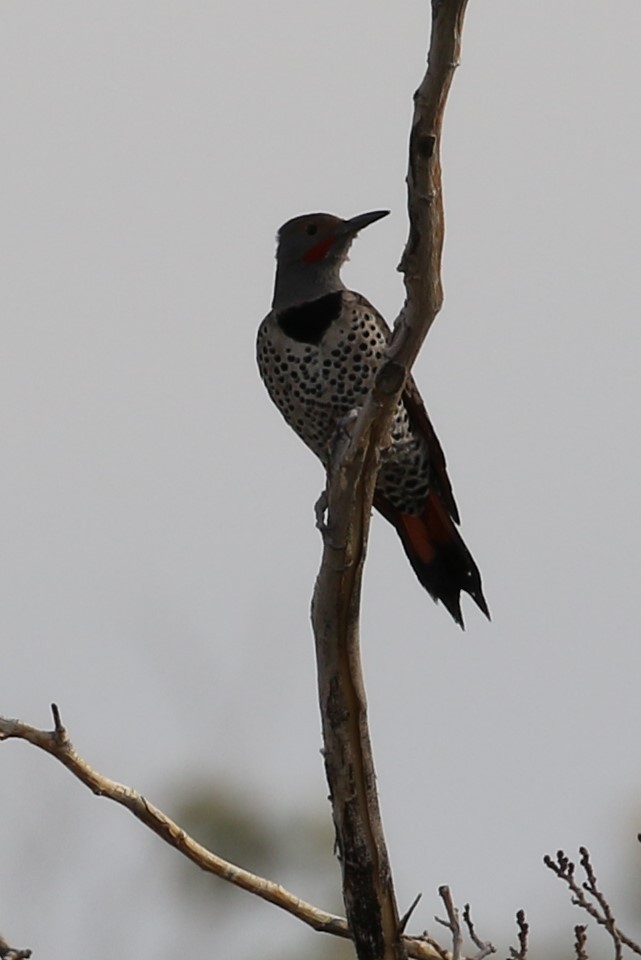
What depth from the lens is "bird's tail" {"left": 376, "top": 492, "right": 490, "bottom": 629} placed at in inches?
237

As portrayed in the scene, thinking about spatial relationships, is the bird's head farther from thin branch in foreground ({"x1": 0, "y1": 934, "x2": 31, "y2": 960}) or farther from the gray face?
thin branch in foreground ({"x1": 0, "y1": 934, "x2": 31, "y2": 960})

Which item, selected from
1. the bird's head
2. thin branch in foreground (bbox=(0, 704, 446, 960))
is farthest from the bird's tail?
thin branch in foreground (bbox=(0, 704, 446, 960))

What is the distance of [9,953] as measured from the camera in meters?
3.95

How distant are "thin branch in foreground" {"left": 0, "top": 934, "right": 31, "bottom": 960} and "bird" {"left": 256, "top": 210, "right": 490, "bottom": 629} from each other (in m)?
2.33

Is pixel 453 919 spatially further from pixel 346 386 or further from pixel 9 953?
pixel 346 386

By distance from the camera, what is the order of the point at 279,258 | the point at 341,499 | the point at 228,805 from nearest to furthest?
1. the point at 341,499
2. the point at 279,258
3. the point at 228,805

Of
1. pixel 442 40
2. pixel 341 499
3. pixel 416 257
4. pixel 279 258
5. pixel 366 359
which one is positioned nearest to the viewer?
pixel 442 40

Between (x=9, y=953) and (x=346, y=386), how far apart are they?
8.24 ft

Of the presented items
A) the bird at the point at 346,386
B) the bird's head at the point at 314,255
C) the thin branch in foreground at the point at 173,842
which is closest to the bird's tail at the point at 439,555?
the bird at the point at 346,386

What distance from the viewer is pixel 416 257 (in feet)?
12.2

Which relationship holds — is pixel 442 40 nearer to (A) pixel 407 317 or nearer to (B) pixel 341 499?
(A) pixel 407 317

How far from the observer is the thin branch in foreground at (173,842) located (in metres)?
4.10

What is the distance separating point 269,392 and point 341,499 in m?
2.14

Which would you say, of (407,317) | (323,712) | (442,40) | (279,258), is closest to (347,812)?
(323,712)
